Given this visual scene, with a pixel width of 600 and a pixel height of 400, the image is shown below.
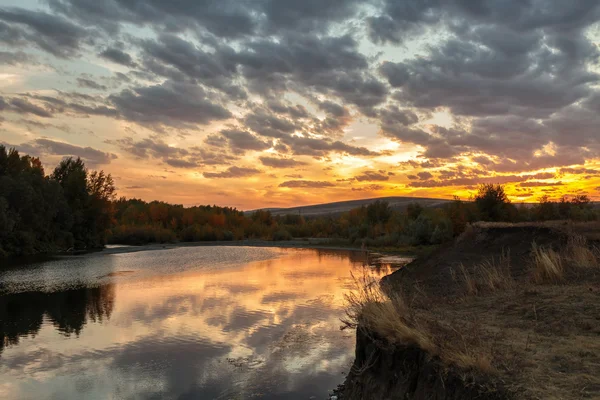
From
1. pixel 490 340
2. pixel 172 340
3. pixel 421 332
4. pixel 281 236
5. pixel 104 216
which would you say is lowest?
pixel 172 340

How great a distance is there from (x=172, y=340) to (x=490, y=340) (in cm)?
1103

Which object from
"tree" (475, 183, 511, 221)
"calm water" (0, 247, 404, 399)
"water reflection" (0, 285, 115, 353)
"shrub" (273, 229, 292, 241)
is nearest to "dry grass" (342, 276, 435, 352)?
"calm water" (0, 247, 404, 399)

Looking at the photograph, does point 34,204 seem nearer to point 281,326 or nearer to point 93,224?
point 93,224

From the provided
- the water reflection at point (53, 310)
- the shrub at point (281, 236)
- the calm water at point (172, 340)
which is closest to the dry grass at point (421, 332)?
the calm water at point (172, 340)

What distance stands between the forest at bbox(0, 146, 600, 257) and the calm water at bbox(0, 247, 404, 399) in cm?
2461

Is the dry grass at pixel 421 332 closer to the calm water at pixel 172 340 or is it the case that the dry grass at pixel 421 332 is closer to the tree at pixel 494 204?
the calm water at pixel 172 340

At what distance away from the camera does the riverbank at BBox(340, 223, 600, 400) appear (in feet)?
18.3

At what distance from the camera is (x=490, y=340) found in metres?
7.20

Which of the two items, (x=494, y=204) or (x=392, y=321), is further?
(x=494, y=204)

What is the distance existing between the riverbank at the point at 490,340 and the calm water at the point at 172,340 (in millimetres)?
2954

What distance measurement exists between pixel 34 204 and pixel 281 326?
48478 mm

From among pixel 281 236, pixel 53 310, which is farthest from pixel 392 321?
pixel 281 236

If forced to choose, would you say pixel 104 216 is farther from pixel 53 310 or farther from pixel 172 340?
pixel 172 340

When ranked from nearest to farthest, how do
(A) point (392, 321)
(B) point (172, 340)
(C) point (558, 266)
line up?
(A) point (392, 321) → (C) point (558, 266) → (B) point (172, 340)
